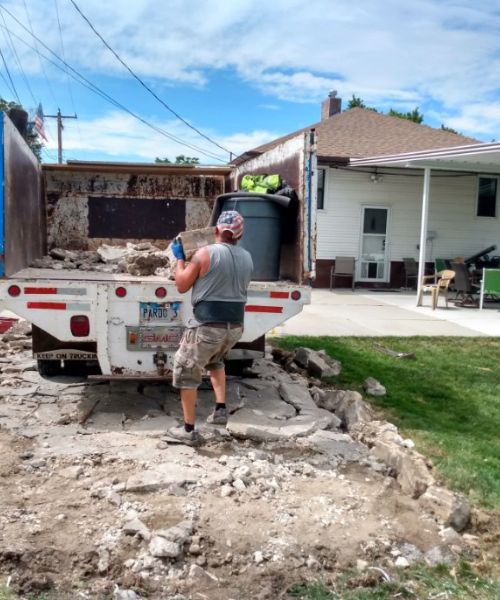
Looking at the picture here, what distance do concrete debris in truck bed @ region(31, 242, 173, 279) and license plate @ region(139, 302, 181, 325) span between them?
0.91 feet

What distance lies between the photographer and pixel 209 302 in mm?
4262

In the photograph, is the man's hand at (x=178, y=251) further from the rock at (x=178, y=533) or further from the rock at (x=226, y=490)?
the rock at (x=178, y=533)

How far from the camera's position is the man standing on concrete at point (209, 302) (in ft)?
13.9

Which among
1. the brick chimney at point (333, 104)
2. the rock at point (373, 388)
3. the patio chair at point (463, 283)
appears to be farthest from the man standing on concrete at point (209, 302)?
the brick chimney at point (333, 104)

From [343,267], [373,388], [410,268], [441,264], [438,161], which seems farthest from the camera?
[410,268]

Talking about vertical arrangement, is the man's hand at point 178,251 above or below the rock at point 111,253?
above

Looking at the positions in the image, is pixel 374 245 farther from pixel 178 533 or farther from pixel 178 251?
pixel 178 533

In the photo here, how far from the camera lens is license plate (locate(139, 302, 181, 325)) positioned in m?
4.68

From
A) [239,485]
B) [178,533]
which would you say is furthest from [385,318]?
[178,533]

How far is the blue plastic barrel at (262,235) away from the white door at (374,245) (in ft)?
36.1

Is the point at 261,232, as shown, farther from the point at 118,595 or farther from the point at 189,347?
the point at 118,595

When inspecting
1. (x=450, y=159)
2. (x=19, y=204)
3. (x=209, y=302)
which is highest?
(x=450, y=159)

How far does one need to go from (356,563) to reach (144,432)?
2.05 m

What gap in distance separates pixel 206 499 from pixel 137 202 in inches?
186
